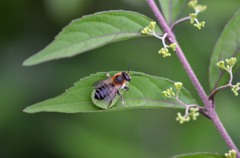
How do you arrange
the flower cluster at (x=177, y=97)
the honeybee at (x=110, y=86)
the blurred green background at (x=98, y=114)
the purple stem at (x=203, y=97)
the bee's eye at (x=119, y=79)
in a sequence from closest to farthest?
the purple stem at (x=203, y=97) < the flower cluster at (x=177, y=97) < the honeybee at (x=110, y=86) < the bee's eye at (x=119, y=79) < the blurred green background at (x=98, y=114)

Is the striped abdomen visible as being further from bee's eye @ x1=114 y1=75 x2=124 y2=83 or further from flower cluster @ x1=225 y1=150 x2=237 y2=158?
flower cluster @ x1=225 y1=150 x2=237 y2=158

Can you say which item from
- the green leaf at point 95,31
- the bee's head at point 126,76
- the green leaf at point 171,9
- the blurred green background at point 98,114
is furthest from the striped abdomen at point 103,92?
the blurred green background at point 98,114

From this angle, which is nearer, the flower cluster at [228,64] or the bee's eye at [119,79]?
the flower cluster at [228,64]

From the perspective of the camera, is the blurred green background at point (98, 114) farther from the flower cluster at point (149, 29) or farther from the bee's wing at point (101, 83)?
the flower cluster at point (149, 29)

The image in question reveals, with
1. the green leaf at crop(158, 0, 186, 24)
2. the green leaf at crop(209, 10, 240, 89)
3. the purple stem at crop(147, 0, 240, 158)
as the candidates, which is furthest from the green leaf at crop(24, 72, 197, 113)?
the green leaf at crop(158, 0, 186, 24)

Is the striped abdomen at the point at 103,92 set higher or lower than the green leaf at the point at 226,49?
higher

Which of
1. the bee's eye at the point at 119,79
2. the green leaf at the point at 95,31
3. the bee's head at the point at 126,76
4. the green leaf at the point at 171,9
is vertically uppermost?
the green leaf at the point at 95,31

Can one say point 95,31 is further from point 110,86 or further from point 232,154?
point 232,154

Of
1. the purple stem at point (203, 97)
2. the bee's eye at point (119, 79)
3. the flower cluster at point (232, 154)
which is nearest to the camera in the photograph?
the flower cluster at point (232, 154)
